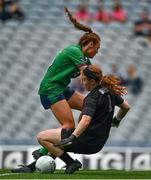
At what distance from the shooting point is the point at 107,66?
21.0m

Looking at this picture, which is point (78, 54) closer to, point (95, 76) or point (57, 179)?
point (95, 76)

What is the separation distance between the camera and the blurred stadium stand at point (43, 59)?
1950 centimetres

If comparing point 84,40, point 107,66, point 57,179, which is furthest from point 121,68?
point 57,179

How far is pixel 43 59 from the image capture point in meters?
21.3

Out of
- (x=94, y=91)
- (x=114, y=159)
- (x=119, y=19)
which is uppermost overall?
(x=119, y=19)

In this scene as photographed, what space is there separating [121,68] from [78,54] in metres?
10.2

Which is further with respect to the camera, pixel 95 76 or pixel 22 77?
pixel 22 77

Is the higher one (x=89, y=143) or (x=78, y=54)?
(x=78, y=54)

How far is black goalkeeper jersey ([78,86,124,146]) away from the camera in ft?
33.7

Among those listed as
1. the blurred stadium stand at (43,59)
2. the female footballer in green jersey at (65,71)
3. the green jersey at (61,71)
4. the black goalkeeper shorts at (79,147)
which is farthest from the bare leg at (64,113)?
the blurred stadium stand at (43,59)

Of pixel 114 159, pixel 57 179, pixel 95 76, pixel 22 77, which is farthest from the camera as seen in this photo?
pixel 22 77

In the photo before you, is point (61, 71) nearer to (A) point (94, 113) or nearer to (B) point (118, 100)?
(B) point (118, 100)

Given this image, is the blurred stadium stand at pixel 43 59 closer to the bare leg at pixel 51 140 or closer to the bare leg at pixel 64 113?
the bare leg at pixel 64 113

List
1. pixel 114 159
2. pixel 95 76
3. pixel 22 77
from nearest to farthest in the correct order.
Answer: pixel 95 76
pixel 114 159
pixel 22 77
